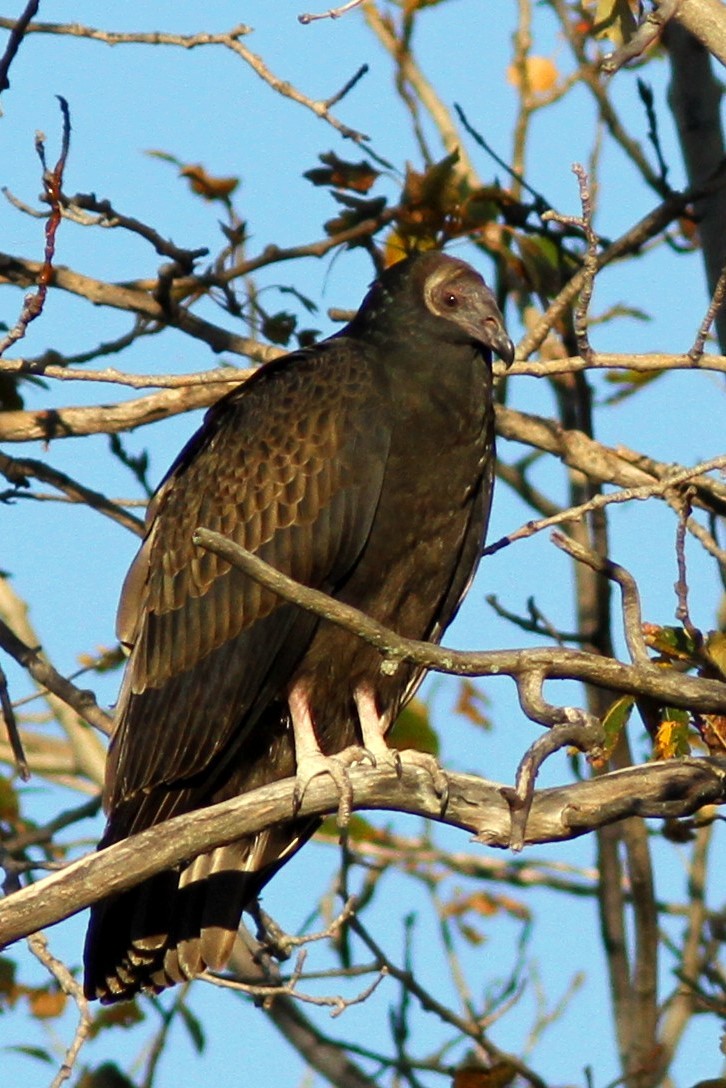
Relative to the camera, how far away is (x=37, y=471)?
5027 mm

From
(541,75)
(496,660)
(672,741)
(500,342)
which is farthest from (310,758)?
(541,75)

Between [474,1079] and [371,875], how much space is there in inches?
48.3

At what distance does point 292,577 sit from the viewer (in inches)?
173

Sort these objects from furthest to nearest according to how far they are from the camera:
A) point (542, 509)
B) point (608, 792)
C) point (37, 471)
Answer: point (542, 509) → point (37, 471) → point (608, 792)

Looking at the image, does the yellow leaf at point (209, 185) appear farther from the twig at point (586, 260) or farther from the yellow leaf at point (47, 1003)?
the yellow leaf at point (47, 1003)

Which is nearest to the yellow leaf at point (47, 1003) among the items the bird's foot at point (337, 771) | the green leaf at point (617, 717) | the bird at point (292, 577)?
the bird at point (292, 577)

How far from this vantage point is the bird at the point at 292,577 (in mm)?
4352

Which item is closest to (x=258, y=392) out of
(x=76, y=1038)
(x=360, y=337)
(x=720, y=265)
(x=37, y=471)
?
(x=360, y=337)

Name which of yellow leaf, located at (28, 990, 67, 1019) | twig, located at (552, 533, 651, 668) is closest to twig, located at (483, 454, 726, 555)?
twig, located at (552, 533, 651, 668)

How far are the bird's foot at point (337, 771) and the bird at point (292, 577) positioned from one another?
41mm

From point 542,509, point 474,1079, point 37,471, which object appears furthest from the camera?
point 542,509

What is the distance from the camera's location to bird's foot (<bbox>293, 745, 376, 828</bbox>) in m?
3.81

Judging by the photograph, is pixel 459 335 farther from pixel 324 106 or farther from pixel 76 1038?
pixel 76 1038

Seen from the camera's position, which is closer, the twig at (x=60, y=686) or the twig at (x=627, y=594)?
the twig at (x=627, y=594)
